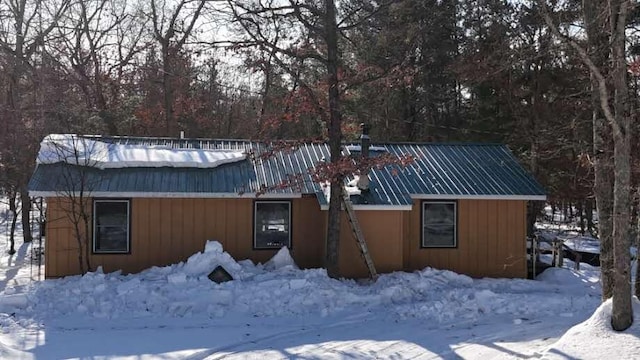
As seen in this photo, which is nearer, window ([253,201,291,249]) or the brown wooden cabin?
the brown wooden cabin

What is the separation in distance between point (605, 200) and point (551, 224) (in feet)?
94.8

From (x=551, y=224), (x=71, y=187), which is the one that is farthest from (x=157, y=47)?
(x=551, y=224)

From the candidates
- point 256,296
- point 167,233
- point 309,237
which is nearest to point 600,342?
point 256,296

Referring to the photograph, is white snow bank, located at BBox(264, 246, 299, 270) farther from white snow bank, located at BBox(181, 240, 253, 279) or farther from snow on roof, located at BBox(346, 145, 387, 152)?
snow on roof, located at BBox(346, 145, 387, 152)

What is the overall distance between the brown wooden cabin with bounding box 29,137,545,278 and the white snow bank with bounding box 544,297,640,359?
20.4ft

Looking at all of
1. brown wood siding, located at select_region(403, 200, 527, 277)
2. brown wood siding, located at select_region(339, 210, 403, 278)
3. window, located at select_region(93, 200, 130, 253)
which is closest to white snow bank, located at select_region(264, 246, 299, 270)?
brown wood siding, located at select_region(339, 210, 403, 278)

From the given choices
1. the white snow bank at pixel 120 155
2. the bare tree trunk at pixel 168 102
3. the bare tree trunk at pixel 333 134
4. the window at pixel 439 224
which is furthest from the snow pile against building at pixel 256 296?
the bare tree trunk at pixel 168 102

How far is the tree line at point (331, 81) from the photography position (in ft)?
41.4

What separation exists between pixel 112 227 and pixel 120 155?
1.81 meters

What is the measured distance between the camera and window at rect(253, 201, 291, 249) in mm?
14211

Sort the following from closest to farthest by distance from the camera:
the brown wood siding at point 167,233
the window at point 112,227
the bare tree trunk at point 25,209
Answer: the brown wood siding at point 167,233, the window at point 112,227, the bare tree trunk at point 25,209

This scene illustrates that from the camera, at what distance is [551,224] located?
35.7 m

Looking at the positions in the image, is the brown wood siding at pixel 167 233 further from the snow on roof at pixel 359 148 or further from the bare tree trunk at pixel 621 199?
the bare tree trunk at pixel 621 199

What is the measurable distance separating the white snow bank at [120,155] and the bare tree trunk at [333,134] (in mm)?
3174
